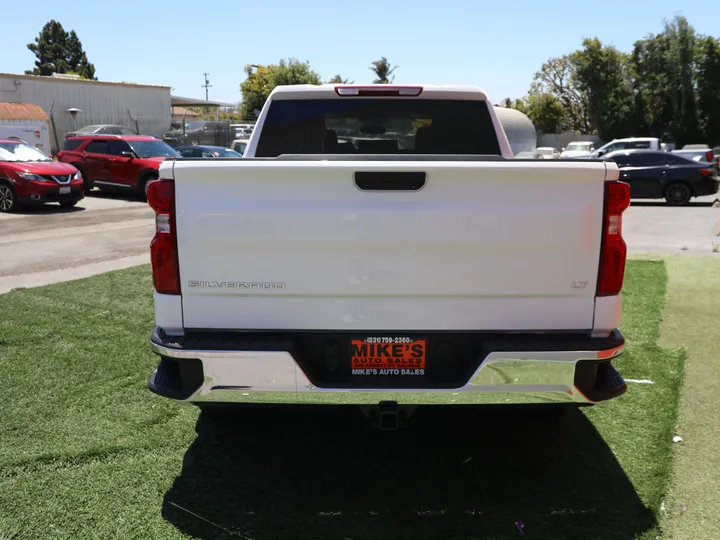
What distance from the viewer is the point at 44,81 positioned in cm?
3656

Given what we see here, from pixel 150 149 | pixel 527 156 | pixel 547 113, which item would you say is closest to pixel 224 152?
pixel 150 149

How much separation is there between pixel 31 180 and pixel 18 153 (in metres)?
1.38

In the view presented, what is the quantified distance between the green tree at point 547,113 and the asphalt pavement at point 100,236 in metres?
40.4

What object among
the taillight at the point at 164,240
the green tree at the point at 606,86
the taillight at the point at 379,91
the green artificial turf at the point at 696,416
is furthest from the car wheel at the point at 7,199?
the green tree at the point at 606,86

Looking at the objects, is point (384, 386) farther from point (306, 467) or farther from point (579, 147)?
point (579, 147)

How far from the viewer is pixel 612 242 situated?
3.02m

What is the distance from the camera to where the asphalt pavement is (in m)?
9.22

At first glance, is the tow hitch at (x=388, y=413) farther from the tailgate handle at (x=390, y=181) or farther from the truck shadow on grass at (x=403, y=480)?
the tailgate handle at (x=390, y=181)

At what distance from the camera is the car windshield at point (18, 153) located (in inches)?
626

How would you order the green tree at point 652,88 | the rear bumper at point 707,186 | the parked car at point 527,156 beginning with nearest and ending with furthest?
the parked car at point 527,156 → the rear bumper at point 707,186 → the green tree at point 652,88

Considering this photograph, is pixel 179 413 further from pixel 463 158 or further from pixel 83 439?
pixel 463 158

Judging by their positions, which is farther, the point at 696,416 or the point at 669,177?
the point at 669,177

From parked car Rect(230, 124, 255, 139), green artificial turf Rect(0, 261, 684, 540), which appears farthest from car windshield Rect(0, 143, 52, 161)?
parked car Rect(230, 124, 255, 139)

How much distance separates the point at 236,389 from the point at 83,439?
1.44 m
